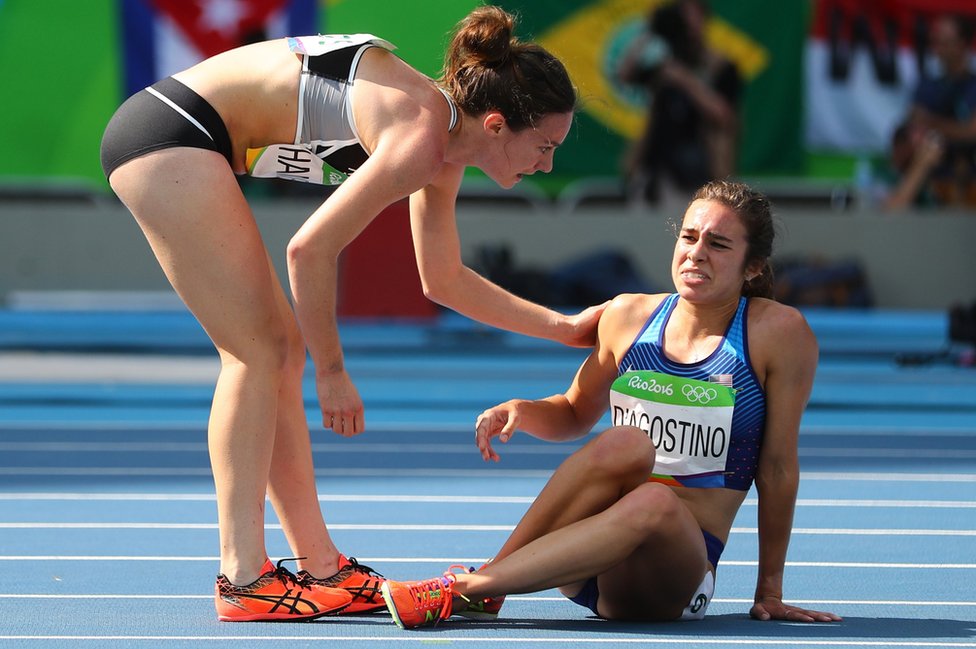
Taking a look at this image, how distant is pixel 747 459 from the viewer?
354cm

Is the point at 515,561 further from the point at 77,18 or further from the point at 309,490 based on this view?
the point at 77,18

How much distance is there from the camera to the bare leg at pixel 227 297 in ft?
11.1

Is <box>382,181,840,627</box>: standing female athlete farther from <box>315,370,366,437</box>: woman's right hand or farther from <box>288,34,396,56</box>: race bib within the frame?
<box>288,34,396,56</box>: race bib

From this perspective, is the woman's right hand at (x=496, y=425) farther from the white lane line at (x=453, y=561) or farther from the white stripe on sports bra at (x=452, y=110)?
the white lane line at (x=453, y=561)

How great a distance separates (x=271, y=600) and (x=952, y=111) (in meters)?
11.5

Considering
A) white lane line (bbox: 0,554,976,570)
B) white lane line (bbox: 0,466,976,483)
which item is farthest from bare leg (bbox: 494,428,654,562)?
white lane line (bbox: 0,466,976,483)

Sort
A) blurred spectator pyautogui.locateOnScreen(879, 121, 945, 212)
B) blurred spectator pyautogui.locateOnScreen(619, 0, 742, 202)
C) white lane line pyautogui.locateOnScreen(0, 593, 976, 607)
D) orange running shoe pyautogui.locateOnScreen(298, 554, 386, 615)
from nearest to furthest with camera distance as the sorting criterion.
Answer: orange running shoe pyautogui.locateOnScreen(298, 554, 386, 615)
white lane line pyautogui.locateOnScreen(0, 593, 976, 607)
blurred spectator pyautogui.locateOnScreen(619, 0, 742, 202)
blurred spectator pyautogui.locateOnScreen(879, 121, 945, 212)

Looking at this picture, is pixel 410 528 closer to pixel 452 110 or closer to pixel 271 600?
pixel 271 600

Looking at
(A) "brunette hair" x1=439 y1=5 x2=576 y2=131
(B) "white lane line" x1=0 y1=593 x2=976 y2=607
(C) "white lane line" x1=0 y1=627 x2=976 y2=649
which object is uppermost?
(A) "brunette hair" x1=439 y1=5 x2=576 y2=131

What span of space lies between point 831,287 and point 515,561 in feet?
34.4

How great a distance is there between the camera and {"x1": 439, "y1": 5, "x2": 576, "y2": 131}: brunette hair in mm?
3381

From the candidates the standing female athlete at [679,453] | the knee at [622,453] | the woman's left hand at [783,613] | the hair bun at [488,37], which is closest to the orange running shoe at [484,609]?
the standing female athlete at [679,453]

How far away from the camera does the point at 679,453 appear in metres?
3.56

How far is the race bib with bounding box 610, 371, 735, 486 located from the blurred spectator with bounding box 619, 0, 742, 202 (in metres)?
9.79
